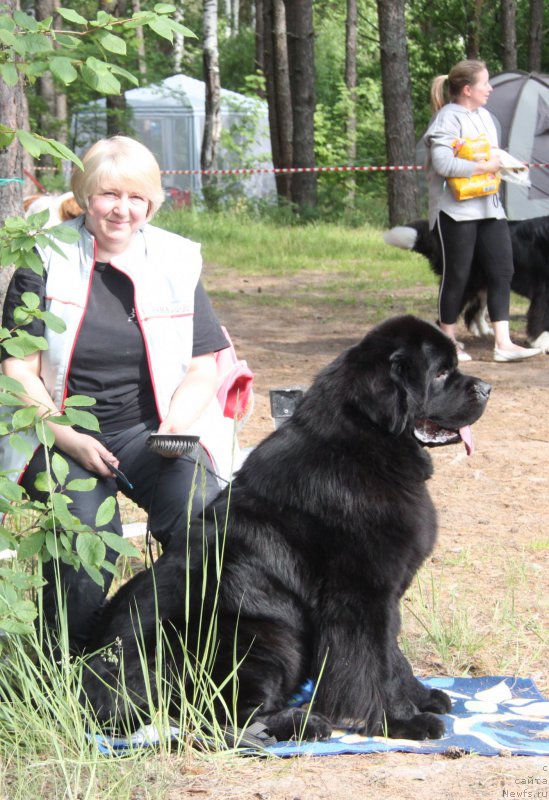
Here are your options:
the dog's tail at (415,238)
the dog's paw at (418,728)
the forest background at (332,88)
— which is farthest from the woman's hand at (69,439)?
the dog's tail at (415,238)

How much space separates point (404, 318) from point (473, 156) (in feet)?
16.3

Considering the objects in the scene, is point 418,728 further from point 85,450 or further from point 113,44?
point 113,44

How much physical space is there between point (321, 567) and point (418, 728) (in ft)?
1.76

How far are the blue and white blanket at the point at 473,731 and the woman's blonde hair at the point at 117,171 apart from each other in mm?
1719

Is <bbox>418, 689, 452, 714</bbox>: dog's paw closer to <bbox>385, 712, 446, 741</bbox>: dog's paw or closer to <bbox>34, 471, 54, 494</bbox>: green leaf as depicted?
<bbox>385, 712, 446, 741</bbox>: dog's paw

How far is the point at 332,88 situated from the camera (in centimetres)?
3691

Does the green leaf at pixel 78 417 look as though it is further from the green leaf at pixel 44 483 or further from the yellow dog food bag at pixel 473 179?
the yellow dog food bag at pixel 473 179

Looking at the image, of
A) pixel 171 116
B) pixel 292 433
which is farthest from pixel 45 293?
pixel 171 116

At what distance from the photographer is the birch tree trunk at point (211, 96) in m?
20.7

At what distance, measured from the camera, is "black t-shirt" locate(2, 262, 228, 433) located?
354 centimetres

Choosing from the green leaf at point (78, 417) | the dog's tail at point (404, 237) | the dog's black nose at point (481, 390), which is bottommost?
the dog's black nose at point (481, 390)

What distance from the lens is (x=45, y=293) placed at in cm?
350

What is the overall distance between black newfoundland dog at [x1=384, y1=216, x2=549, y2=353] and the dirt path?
1.27 ft

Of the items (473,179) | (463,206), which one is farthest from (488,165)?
(463,206)
